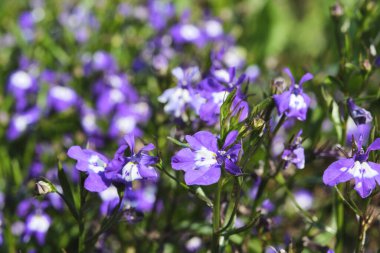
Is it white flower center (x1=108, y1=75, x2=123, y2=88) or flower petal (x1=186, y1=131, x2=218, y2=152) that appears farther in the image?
white flower center (x1=108, y1=75, x2=123, y2=88)

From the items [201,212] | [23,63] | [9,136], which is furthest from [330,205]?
[23,63]

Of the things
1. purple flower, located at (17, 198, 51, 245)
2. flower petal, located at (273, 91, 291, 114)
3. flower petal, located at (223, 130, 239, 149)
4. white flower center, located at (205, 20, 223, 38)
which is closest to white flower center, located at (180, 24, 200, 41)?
white flower center, located at (205, 20, 223, 38)

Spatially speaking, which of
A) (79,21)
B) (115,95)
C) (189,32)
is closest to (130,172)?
(115,95)

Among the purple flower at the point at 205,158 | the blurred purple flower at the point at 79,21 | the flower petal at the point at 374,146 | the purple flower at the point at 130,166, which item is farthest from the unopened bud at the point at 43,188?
the blurred purple flower at the point at 79,21

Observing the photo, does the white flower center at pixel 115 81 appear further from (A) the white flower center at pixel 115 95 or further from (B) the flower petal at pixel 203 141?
(B) the flower petal at pixel 203 141

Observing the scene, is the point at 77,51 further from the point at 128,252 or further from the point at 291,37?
the point at 291,37

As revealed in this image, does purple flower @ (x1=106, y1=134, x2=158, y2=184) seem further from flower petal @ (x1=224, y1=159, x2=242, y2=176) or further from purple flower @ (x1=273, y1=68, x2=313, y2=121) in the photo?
purple flower @ (x1=273, y1=68, x2=313, y2=121)

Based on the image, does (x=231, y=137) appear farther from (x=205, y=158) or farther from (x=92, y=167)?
(x=92, y=167)
